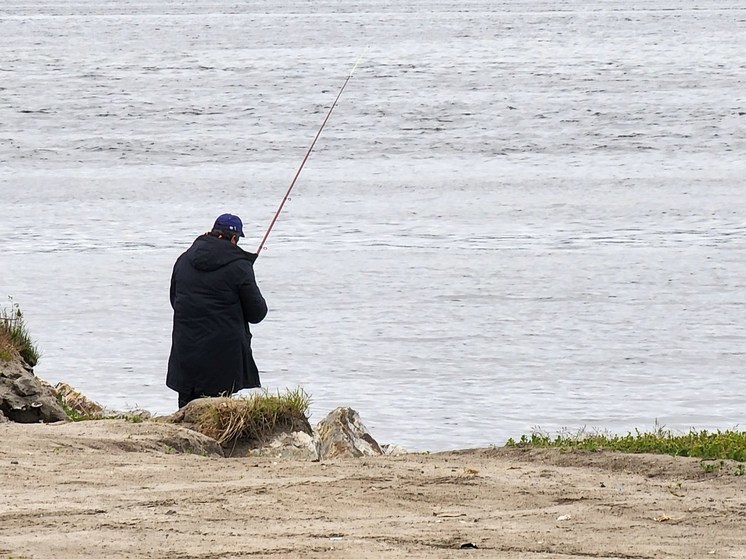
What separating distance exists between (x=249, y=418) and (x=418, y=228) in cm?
1133

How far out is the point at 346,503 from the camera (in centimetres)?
634

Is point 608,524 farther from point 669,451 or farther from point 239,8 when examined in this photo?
point 239,8

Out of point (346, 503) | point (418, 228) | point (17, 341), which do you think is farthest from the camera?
point (418, 228)

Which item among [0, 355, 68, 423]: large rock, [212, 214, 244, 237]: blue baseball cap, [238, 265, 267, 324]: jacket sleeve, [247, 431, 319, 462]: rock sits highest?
[212, 214, 244, 237]: blue baseball cap

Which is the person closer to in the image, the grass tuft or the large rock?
the grass tuft

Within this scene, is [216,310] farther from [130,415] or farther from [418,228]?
[418,228]

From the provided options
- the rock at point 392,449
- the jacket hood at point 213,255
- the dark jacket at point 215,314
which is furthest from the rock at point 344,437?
the jacket hood at point 213,255

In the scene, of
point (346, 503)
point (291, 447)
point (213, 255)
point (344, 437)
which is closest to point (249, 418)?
point (291, 447)

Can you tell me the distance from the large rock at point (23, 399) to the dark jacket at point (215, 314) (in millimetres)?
819

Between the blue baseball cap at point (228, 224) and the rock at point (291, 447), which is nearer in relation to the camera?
the rock at point (291, 447)

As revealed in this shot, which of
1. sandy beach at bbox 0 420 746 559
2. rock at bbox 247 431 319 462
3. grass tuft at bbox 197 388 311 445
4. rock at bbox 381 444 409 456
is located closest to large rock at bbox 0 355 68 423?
sandy beach at bbox 0 420 746 559

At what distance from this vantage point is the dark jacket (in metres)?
A: 8.52

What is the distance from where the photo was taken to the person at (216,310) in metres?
8.52

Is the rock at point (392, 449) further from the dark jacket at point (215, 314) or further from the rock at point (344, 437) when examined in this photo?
the dark jacket at point (215, 314)
